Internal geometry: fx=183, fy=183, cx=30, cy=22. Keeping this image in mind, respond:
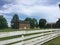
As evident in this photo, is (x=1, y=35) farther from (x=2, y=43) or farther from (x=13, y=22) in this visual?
(x=13, y=22)

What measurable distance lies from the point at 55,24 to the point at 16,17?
3720 cm

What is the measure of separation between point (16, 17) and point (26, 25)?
28735 mm

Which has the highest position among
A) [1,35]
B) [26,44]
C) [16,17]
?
[16,17]

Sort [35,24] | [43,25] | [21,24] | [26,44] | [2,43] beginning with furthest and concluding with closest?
1. [35,24]
2. [43,25]
3. [21,24]
4. [26,44]
5. [2,43]

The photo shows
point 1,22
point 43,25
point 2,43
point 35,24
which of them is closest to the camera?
point 2,43

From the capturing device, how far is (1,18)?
132625mm

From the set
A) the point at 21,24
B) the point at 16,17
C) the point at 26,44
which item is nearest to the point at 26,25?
the point at 21,24

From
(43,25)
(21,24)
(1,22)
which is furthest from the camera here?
(43,25)

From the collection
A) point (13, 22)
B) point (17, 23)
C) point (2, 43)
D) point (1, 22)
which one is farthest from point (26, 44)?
point (13, 22)

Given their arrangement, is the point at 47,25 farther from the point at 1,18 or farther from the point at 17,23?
the point at 1,18

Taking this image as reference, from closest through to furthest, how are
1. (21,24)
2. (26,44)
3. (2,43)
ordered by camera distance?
(2,43), (26,44), (21,24)

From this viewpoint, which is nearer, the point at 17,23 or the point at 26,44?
the point at 26,44

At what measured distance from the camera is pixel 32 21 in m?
160

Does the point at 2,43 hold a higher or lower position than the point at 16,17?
lower
